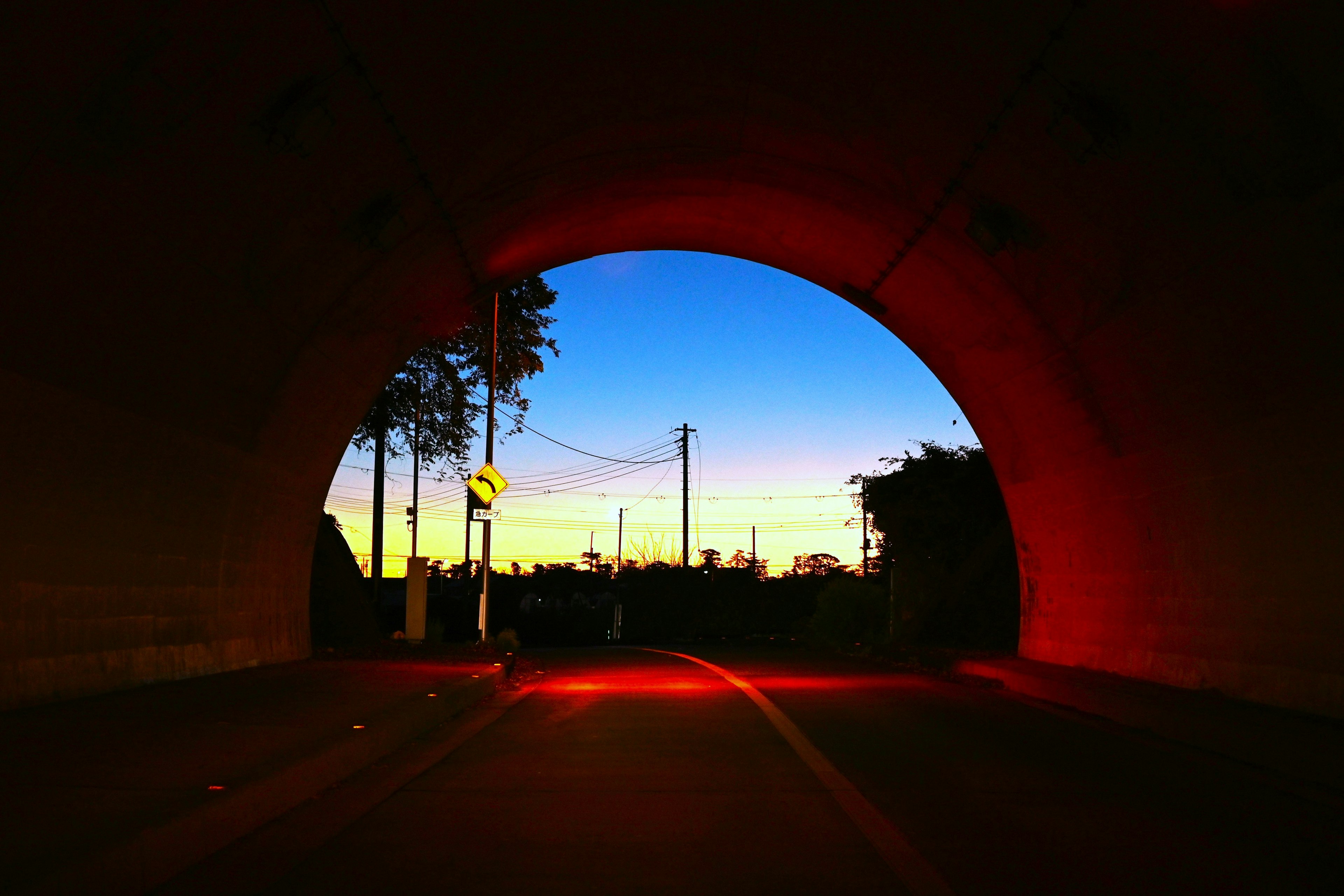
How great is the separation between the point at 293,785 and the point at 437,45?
614 cm

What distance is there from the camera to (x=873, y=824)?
23.2 ft

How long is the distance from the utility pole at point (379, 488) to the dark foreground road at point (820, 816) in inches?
849

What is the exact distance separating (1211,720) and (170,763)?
27.4 ft

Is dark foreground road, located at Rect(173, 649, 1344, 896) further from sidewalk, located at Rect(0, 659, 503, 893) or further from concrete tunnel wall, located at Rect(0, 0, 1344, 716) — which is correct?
concrete tunnel wall, located at Rect(0, 0, 1344, 716)

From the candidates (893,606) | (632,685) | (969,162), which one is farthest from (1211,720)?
(893,606)

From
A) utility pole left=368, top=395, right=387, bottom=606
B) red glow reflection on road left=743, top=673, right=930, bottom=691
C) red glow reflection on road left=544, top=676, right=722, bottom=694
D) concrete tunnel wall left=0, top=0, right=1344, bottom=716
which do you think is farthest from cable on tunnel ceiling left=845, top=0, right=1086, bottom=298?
utility pole left=368, top=395, right=387, bottom=606

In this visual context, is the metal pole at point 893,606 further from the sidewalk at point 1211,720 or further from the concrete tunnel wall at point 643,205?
the sidewalk at point 1211,720

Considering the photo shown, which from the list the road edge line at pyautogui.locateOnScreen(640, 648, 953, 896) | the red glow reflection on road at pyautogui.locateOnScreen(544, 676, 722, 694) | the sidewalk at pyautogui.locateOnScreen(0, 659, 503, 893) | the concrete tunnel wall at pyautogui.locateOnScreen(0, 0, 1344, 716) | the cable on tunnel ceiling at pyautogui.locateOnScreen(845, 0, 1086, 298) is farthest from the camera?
the red glow reflection on road at pyautogui.locateOnScreen(544, 676, 722, 694)

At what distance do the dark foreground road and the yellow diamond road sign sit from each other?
11366 millimetres

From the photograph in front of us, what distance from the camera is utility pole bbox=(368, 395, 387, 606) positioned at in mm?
32938

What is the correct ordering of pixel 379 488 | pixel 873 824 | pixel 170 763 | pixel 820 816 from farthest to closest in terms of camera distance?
pixel 379 488 < pixel 170 763 < pixel 820 816 < pixel 873 824

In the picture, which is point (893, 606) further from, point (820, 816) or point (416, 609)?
point (820, 816)

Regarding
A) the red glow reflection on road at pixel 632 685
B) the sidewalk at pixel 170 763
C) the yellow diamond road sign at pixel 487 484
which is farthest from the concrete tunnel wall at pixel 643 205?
the yellow diamond road sign at pixel 487 484

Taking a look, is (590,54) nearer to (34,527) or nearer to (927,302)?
(34,527)
